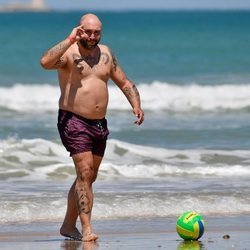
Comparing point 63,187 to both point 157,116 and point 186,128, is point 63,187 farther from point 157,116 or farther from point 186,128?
point 157,116

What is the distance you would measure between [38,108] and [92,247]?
13.8 metres

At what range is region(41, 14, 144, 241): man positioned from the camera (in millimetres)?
8062

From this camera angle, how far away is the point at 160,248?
801 cm

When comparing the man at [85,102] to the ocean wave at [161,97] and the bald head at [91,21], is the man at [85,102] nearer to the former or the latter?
the bald head at [91,21]

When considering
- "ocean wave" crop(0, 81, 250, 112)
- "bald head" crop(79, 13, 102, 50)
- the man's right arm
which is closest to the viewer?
the man's right arm

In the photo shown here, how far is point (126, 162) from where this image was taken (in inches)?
533

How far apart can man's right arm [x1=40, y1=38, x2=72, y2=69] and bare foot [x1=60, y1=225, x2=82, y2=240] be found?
1311 millimetres

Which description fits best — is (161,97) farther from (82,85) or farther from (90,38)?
(90,38)

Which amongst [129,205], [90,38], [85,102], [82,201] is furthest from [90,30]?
[129,205]

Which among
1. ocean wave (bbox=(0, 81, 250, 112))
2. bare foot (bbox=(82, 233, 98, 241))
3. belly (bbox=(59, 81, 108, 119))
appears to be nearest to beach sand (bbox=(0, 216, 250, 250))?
bare foot (bbox=(82, 233, 98, 241))

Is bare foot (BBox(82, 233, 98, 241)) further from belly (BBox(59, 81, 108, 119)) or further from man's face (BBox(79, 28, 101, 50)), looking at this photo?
man's face (BBox(79, 28, 101, 50))

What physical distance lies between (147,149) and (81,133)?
6.59 m

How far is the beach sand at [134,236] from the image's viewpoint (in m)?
8.13

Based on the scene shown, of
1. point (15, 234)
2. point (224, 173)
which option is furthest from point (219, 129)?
point (15, 234)
